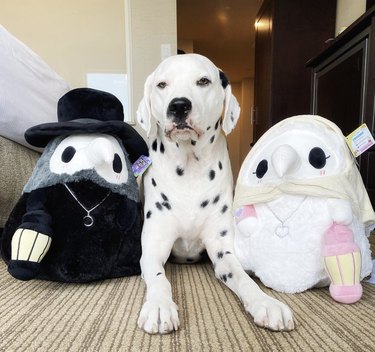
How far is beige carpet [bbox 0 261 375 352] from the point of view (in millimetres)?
651

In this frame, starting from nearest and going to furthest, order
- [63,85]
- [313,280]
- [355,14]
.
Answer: [313,280], [63,85], [355,14]

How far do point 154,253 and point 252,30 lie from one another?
5.54 metres

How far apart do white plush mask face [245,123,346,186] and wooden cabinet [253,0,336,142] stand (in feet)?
8.93

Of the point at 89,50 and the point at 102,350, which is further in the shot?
the point at 89,50

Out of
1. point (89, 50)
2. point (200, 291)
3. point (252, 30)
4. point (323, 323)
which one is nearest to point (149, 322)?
point (200, 291)

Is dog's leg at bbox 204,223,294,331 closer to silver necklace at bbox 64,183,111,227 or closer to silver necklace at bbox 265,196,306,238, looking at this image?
silver necklace at bbox 265,196,306,238

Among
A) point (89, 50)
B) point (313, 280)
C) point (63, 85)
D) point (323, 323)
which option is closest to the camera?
point (323, 323)

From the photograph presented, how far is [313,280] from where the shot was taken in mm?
894

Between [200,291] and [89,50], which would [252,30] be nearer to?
[89,50]

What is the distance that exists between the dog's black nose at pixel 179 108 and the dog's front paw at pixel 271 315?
0.56 metres

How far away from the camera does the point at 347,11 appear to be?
3.09 m

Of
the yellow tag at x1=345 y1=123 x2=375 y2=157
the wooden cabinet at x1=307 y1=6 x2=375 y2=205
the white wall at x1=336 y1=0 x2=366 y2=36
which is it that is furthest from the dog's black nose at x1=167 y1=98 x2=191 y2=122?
the white wall at x1=336 y1=0 x2=366 y2=36

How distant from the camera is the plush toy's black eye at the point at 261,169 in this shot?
99 cm

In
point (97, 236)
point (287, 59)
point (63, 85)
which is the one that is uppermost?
point (287, 59)
